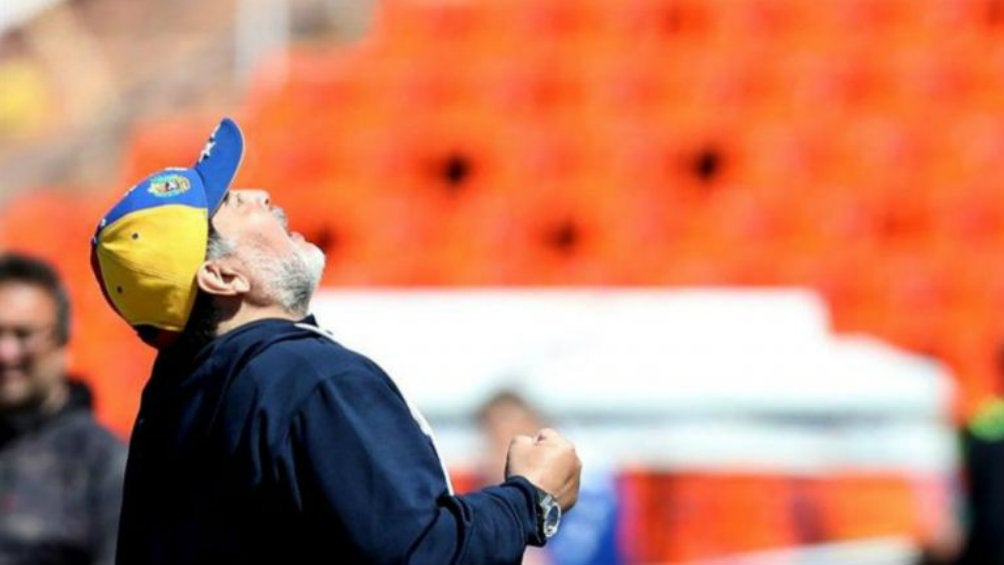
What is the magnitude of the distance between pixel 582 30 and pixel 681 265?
6.61ft

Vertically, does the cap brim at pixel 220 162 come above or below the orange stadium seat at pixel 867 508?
above

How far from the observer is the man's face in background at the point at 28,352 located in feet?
15.5

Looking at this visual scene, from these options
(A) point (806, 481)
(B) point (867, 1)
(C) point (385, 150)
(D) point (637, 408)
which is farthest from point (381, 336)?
(B) point (867, 1)

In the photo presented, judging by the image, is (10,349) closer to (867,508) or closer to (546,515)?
(546,515)

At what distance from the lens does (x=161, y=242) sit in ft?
10.1

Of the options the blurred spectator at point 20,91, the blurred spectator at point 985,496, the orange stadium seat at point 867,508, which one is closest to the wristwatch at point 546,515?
the blurred spectator at point 985,496

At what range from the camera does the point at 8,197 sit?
11.7m

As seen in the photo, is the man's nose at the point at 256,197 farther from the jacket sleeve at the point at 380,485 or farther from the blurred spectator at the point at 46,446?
the blurred spectator at the point at 46,446

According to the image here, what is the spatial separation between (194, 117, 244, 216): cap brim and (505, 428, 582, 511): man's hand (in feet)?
1.79

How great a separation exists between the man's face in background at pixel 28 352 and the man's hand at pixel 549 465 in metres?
1.85

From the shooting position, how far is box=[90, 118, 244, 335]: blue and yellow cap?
10.1ft

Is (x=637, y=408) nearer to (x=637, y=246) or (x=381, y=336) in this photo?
(x=381, y=336)

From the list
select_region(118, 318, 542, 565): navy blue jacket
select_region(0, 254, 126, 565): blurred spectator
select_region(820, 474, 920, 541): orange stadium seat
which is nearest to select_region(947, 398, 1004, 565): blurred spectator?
select_region(820, 474, 920, 541): orange stadium seat

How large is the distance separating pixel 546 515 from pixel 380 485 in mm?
311
